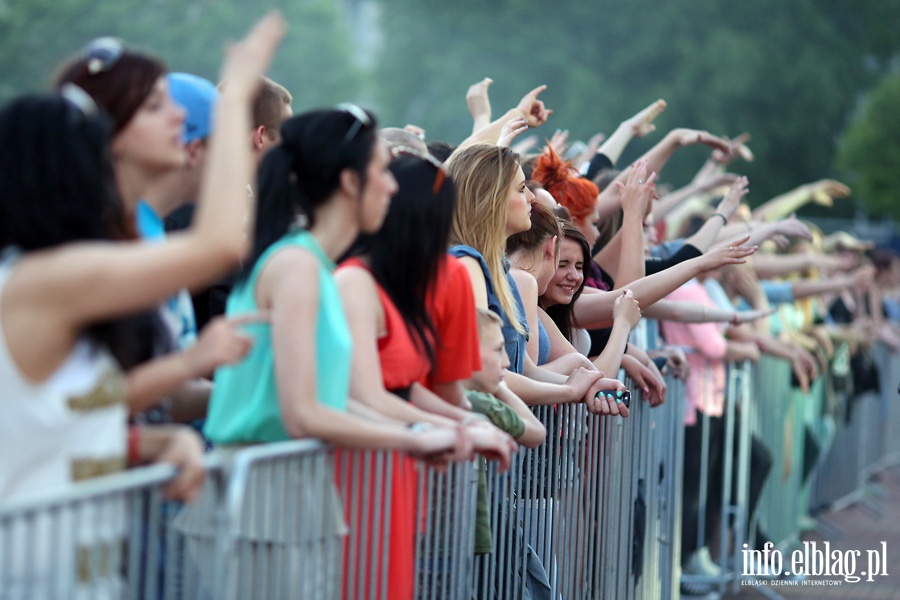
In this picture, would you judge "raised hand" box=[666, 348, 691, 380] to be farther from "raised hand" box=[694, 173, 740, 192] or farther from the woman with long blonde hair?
"raised hand" box=[694, 173, 740, 192]

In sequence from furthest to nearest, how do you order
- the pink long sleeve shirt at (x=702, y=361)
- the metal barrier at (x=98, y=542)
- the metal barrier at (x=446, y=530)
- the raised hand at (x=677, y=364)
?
the pink long sleeve shirt at (x=702, y=361)
the raised hand at (x=677, y=364)
the metal barrier at (x=446, y=530)
the metal barrier at (x=98, y=542)

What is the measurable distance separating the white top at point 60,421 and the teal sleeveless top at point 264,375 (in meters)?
0.59

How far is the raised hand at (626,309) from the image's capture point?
555 centimetres

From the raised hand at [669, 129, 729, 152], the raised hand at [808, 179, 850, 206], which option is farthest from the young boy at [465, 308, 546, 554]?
the raised hand at [808, 179, 850, 206]

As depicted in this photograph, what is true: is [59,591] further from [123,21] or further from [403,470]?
[123,21]

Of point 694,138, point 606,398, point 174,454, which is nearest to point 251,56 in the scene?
point 174,454

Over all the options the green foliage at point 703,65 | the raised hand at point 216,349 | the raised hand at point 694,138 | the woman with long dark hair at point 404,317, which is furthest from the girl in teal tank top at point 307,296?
the green foliage at point 703,65

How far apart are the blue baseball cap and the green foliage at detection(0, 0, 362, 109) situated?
158ft

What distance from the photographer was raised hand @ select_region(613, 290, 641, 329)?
18.2 feet

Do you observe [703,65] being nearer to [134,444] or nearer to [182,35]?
[182,35]

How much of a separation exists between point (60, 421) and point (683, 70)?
133ft

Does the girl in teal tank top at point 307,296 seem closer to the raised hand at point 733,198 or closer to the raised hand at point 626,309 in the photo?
the raised hand at point 626,309

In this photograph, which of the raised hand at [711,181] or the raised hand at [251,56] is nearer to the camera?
the raised hand at [251,56]

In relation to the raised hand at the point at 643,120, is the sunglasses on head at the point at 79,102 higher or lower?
lower
